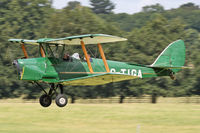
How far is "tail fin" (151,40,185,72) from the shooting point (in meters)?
19.2

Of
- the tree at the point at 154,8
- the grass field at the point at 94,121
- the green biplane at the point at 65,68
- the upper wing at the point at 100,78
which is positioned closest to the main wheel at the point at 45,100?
the green biplane at the point at 65,68

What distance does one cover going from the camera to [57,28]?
45.4 m

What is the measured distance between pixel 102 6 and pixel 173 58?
10214 centimetres

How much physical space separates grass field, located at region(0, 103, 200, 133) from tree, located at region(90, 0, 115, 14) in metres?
94.6

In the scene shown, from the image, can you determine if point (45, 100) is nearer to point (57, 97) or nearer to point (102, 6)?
point (57, 97)

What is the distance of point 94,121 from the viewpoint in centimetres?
2122

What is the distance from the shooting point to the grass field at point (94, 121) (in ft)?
59.9

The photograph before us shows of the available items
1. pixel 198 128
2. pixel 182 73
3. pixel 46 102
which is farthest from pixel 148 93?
pixel 46 102

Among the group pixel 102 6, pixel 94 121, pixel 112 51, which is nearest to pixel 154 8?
pixel 102 6

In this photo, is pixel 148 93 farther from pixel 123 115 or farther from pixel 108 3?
pixel 108 3

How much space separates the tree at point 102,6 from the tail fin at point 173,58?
99.6 metres

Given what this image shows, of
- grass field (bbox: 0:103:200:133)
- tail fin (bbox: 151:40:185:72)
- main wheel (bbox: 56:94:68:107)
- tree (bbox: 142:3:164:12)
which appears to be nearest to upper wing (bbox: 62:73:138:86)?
main wheel (bbox: 56:94:68:107)

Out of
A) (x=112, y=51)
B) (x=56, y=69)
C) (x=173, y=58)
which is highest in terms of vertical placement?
(x=112, y=51)

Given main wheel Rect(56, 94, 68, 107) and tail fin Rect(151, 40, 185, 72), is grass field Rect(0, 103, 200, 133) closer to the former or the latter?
main wheel Rect(56, 94, 68, 107)
